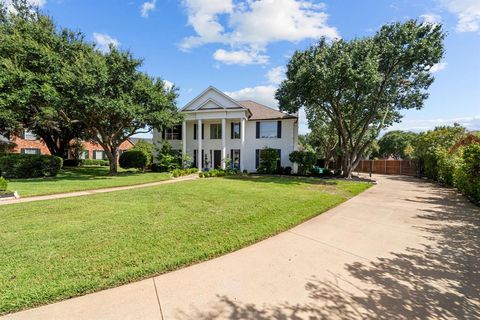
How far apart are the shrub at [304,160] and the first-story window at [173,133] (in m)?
10.9

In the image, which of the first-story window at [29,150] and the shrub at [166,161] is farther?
the first-story window at [29,150]

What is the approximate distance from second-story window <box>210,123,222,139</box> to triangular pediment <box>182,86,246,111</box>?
7.35 ft

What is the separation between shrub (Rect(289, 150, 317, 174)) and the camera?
20.4 meters

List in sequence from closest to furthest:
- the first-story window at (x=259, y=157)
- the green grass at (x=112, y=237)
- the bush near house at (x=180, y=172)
Answer: the green grass at (x=112, y=237)
the bush near house at (x=180, y=172)
the first-story window at (x=259, y=157)

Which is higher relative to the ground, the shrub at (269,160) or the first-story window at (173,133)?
the first-story window at (173,133)

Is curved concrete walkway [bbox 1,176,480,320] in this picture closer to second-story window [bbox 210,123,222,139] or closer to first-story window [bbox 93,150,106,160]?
second-story window [bbox 210,123,222,139]

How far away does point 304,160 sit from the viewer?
20375 mm

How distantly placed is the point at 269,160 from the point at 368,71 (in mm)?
9369

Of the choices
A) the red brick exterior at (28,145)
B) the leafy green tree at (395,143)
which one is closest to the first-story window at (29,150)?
the red brick exterior at (28,145)

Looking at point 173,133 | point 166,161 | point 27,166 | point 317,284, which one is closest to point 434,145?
point 166,161

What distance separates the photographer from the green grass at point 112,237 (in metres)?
3.27

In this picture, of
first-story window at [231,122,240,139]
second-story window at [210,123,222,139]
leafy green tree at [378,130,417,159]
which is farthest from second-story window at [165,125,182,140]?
leafy green tree at [378,130,417,159]

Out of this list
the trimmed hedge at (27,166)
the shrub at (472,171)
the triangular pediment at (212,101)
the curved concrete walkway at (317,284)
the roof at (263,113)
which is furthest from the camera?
the roof at (263,113)

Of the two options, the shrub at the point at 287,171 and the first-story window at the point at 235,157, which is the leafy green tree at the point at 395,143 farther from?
the first-story window at the point at 235,157
